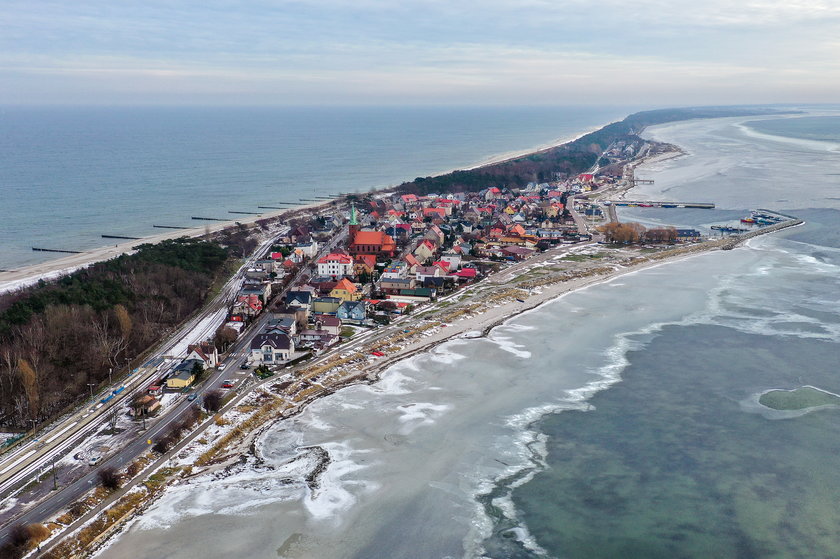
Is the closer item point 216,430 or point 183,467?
point 183,467

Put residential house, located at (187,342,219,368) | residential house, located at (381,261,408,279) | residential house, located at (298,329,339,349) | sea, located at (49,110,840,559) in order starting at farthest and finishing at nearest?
residential house, located at (381,261,408,279) → residential house, located at (298,329,339,349) → residential house, located at (187,342,219,368) → sea, located at (49,110,840,559)

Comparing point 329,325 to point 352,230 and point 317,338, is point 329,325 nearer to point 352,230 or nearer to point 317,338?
point 317,338

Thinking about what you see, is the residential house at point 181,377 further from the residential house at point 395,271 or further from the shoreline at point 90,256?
the shoreline at point 90,256

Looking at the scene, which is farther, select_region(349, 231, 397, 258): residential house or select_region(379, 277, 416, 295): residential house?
select_region(349, 231, 397, 258): residential house

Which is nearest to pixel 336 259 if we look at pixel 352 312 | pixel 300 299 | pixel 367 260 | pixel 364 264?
pixel 364 264

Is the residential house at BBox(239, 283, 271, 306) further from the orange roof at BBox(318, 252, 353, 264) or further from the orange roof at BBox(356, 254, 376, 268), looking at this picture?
the orange roof at BBox(356, 254, 376, 268)

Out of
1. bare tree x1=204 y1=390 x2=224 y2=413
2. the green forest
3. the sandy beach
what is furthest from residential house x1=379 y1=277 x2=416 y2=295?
the sandy beach

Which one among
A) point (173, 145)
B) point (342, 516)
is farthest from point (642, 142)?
point (342, 516)

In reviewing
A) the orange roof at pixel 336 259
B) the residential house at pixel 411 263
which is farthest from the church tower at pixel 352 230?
the orange roof at pixel 336 259

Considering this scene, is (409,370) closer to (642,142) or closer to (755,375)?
(755,375)
